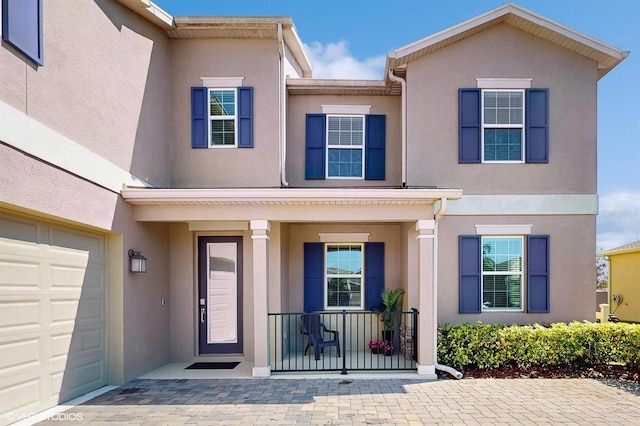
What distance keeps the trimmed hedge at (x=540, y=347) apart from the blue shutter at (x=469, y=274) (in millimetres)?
706

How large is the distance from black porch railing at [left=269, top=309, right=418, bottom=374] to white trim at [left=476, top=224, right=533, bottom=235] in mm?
2167

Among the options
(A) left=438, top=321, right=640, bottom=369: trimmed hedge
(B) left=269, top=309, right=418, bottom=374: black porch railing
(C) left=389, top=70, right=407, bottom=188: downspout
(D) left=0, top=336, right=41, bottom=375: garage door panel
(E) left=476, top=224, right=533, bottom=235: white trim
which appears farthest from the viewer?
(C) left=389, top=70, right=407, bottom=188: downspout

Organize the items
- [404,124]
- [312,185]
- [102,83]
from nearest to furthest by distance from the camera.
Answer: [102,83] < [404,124] < [312,185]

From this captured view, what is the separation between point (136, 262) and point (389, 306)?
4.89m

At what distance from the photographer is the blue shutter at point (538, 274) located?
25.5ft

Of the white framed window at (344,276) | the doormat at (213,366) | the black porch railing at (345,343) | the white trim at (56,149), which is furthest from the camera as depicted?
the white framed window at (344,276)

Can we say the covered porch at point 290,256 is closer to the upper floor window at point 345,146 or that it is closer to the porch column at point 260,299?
the porch column at point 260,299

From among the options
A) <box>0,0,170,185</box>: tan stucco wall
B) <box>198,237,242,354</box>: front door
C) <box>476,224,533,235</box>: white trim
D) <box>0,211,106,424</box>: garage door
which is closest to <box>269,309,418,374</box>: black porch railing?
<box>198,237,242,354</box>: front door

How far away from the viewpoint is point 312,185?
350 inches

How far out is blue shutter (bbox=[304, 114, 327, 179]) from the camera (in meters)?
8.91

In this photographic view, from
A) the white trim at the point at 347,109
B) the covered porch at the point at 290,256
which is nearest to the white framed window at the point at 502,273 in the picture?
the covered porch at the point at 290,256

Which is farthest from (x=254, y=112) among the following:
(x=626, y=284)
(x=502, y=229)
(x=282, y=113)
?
(x=626, y=284)

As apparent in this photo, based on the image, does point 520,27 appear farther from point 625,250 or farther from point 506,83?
point 625,250

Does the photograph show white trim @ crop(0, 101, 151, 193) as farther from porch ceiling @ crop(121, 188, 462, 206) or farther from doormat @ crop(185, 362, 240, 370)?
doormat @ crop(185, 362, 240, 370)
